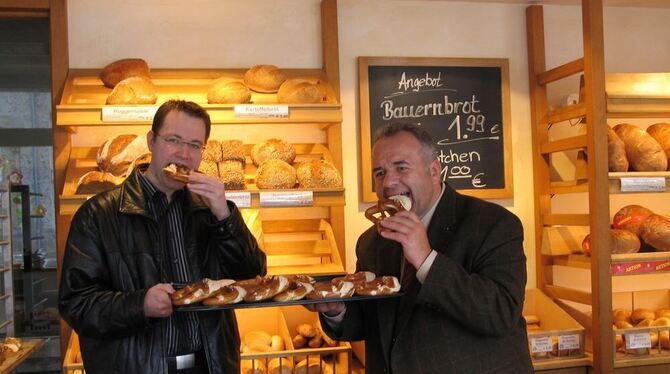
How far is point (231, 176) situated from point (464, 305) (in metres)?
1.50

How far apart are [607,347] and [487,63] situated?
5.30 feet

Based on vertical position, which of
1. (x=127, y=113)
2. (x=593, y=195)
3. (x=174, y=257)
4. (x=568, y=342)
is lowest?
(x=568, y=342)

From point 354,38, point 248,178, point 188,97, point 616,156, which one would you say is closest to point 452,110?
point 354,38

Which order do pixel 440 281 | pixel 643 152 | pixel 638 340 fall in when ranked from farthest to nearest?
pixel 643 152 → pixel 638 340 → pixel 440 281

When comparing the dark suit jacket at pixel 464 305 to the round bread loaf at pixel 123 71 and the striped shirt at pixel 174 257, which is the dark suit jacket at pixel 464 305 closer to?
the striped shirt at pixel 174 257

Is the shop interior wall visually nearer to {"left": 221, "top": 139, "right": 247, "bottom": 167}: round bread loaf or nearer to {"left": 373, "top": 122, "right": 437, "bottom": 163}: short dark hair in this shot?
{"left": 221, "top": 139, "right": 247, "bottom": 167}: round bread loaf

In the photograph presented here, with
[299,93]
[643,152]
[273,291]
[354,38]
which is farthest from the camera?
[354,38]

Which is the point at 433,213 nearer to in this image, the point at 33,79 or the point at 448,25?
the point at 448,25

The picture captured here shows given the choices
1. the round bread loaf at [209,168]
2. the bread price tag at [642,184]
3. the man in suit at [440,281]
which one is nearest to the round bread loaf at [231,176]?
the round bread loaf at [209,168]

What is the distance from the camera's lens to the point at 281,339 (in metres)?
3.08

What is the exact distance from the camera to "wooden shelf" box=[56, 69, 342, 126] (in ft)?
9.29

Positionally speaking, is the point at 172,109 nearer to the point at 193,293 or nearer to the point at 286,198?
the point at 193,293

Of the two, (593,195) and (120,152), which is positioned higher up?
(120,152)

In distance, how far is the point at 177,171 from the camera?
6.53ft
